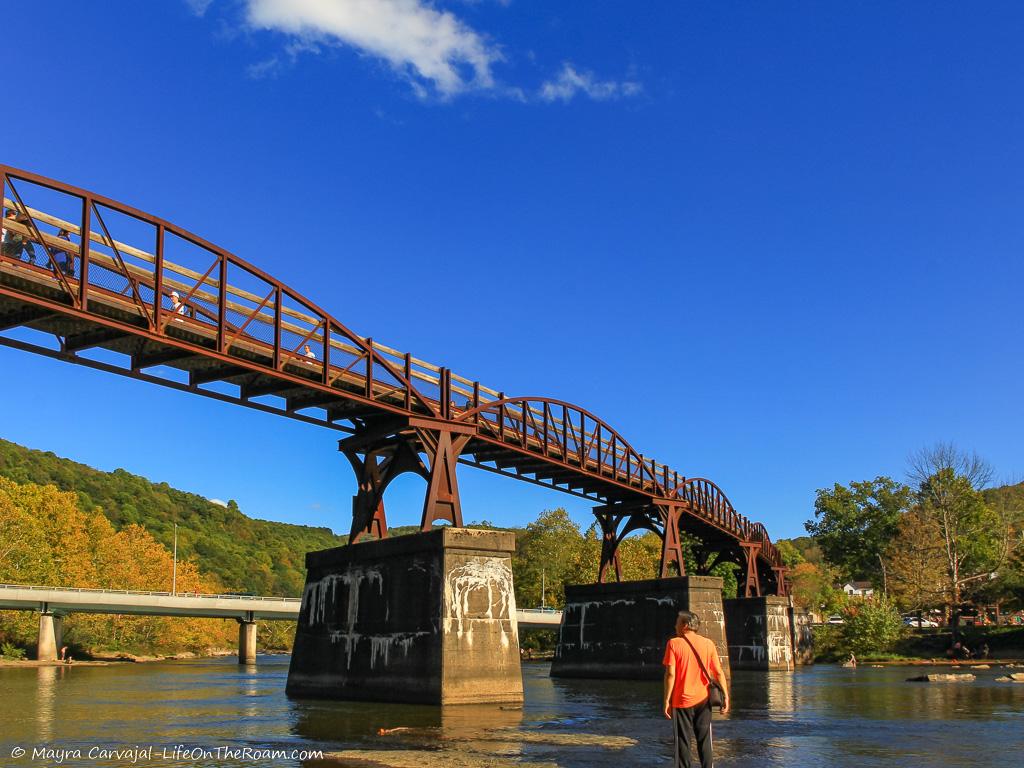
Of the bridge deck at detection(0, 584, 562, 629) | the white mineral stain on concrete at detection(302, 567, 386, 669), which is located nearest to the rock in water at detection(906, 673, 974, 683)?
the bridge deck at detection(0, 584, 562, 629)

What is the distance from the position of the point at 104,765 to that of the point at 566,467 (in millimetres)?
28636

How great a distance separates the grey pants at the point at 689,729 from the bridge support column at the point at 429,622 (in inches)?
624

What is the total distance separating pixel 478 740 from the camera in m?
19.2

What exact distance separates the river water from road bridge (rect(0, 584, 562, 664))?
4172 cm

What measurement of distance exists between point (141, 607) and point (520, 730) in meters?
66.6

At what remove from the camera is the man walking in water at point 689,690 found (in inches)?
431

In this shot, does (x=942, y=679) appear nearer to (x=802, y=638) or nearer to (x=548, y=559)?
(x=802, y=638)

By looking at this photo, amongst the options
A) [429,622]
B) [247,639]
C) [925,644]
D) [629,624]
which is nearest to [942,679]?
[629,624]

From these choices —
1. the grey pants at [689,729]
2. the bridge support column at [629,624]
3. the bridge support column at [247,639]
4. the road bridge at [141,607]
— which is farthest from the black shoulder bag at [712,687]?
the bridge support column at [247,639]

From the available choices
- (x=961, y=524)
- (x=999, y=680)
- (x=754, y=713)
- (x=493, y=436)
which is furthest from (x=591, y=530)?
(x=754, y=713)

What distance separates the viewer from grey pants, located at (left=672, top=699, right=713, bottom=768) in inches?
433

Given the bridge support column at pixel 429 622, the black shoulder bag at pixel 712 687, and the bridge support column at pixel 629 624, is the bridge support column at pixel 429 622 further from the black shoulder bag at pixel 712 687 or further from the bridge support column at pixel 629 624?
the bridge support column at pixel 629 624

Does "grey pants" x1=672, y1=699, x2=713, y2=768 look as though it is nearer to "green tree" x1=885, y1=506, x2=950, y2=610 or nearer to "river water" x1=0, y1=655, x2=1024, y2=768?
"river water" x1=0, y1=655, x2=1024, y2=768

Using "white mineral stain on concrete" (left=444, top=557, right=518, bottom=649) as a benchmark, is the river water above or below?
below
